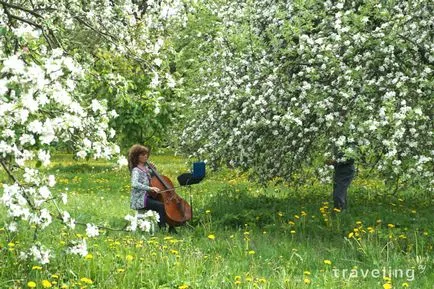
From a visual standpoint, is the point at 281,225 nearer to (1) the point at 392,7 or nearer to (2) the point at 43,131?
(1) the point at 392,7

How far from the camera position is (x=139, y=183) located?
347 inches

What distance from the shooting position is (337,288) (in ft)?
18.5

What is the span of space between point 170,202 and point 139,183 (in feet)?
1.89

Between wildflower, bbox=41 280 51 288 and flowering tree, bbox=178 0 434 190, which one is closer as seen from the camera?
wildflower, bbox=41 280 51 288

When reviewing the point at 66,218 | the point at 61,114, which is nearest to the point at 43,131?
the point at 61,114

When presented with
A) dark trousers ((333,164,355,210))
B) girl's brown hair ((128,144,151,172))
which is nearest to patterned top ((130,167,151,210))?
girl's brown hair ((128,144,151,172))

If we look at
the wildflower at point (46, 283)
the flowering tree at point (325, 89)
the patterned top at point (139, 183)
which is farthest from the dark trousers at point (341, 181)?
the wildflower at point (46, 283)

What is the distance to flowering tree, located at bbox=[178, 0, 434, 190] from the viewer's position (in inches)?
295

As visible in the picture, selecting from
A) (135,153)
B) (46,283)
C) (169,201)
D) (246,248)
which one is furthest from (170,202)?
(46,283)

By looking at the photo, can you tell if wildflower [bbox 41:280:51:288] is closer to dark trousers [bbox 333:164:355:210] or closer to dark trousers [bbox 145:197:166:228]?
dark trousers [bbox 145:197:166:228]

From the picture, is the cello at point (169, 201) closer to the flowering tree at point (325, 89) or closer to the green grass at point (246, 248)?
the green grass at point (246, 248)

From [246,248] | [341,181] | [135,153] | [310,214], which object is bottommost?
[246,248]

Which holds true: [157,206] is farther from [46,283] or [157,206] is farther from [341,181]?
[46,283]

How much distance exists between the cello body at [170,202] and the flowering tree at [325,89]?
4.24ft
